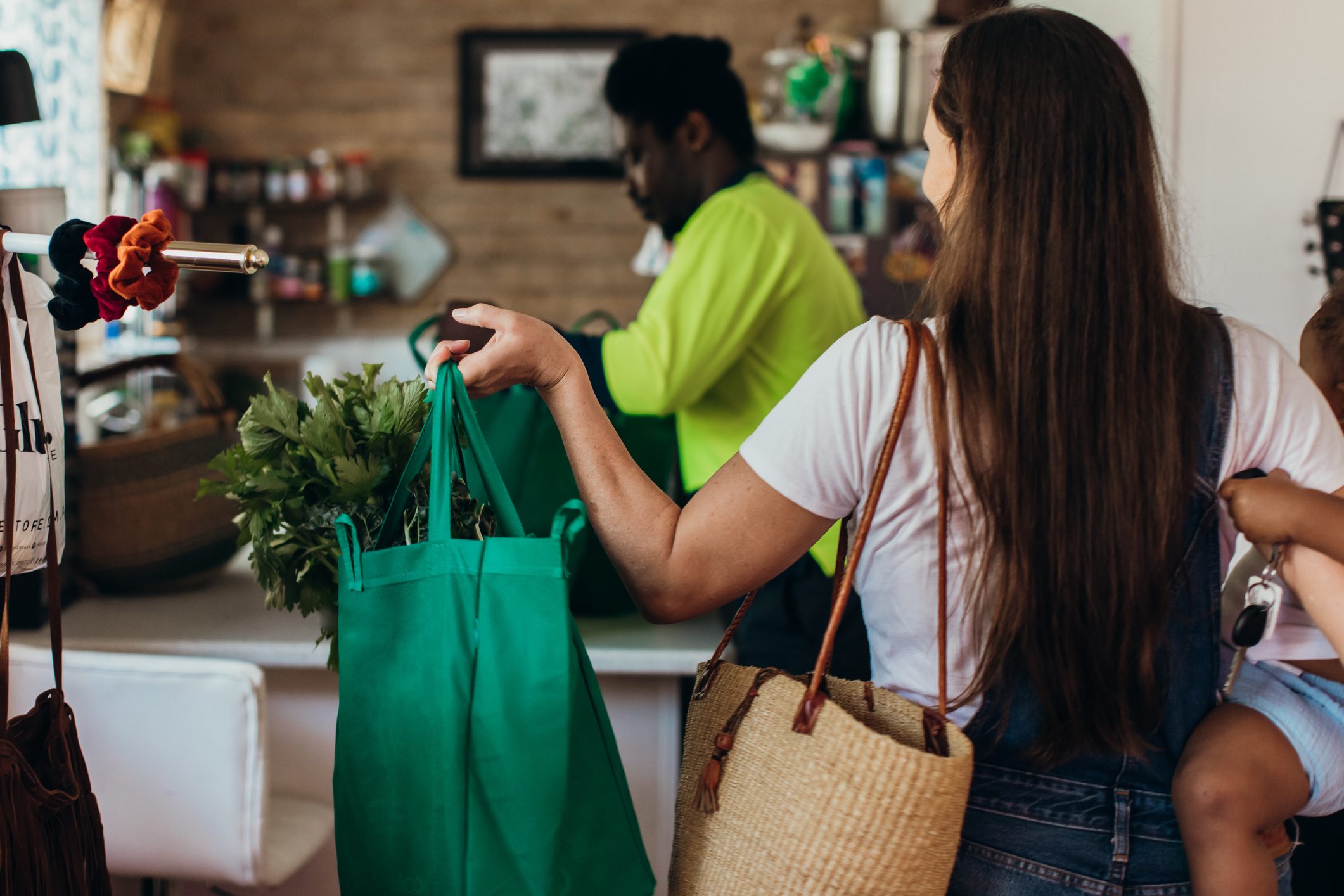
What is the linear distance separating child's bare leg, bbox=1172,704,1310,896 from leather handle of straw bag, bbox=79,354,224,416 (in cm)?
159

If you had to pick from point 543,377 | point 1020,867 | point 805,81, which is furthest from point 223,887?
point 805,81

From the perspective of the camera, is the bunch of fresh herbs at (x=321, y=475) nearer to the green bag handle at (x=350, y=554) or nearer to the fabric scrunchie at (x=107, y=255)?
the green bag handle at (x=350, y=554)

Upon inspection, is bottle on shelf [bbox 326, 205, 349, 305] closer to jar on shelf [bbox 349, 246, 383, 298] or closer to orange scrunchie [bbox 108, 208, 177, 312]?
jar on shelf [bbox 349, 246, 383, 298]

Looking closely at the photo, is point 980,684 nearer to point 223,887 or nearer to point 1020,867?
point 1020,867

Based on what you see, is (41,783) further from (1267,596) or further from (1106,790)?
(1267,596)

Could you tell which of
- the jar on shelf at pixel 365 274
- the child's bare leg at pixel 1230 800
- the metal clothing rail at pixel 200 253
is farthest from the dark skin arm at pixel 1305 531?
the jar on shelf at pixel 365 274

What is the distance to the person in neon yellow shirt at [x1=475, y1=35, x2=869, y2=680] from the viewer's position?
171 centimetres

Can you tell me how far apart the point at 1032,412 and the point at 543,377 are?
0.46m

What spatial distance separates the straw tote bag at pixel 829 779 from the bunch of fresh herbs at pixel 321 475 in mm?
309

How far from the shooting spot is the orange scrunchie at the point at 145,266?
887mm

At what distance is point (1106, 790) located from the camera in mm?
979

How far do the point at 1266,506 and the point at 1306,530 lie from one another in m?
0.04

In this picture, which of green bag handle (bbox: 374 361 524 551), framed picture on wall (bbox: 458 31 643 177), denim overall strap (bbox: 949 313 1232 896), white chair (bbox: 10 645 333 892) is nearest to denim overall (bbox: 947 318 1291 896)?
denim overall strap (bbox: 949 313 1232 896)

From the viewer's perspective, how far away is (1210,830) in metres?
0.95
